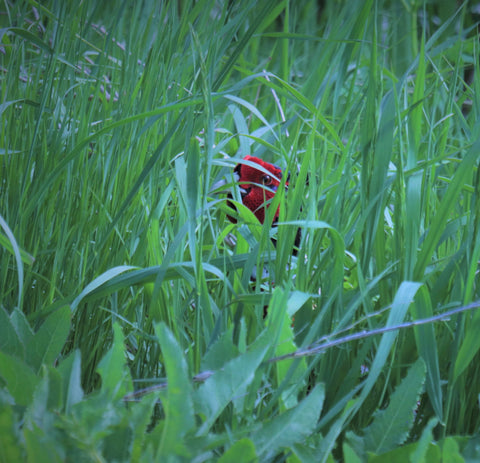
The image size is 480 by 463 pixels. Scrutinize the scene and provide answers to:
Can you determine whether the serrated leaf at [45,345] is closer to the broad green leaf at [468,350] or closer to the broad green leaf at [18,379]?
the broad green leaf at [18,379]

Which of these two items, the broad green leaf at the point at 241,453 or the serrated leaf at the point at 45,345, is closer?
the broad green leaf at the point at 241,453

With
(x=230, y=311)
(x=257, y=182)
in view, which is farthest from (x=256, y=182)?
(x=230, y=311)

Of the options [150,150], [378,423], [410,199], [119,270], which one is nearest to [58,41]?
[150,150]

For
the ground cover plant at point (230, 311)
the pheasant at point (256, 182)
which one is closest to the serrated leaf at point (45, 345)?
the ground cover plant at point (230, 311)

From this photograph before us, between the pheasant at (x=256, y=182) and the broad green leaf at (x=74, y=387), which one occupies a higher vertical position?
the pheasant at (x=256, y=182)

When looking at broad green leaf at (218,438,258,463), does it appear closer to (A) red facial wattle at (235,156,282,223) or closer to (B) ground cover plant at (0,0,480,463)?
(B) ground cover plant at (0,0,480,463)

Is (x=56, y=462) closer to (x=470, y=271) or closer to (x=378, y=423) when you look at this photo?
(x=378, y=423)

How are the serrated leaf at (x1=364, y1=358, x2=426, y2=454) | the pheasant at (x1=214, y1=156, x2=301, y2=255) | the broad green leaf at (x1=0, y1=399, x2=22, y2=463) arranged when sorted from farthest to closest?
the pheasant at (x1=214, y1=156, x2=301, y2=255), the serrated leaf at (x1=364, y1=358, x2=426, y2=454), the broad green leaf at (x1=0, y1=399, x2=22, y2=463)

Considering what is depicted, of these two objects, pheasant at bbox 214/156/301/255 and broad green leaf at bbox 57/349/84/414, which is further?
pheasant at bbox 214/156/301/255

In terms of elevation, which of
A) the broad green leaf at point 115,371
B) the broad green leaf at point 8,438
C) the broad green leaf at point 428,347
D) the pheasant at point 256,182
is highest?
the pheasant at point 256,182

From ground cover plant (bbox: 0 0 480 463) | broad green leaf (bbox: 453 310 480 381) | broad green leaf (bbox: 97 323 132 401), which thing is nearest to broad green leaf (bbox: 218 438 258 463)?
ground cover plant (bbox: 0 0 480 463)

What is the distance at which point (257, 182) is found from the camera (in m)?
0.89

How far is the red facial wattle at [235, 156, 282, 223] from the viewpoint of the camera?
88cm

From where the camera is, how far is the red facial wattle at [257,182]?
0.88m
